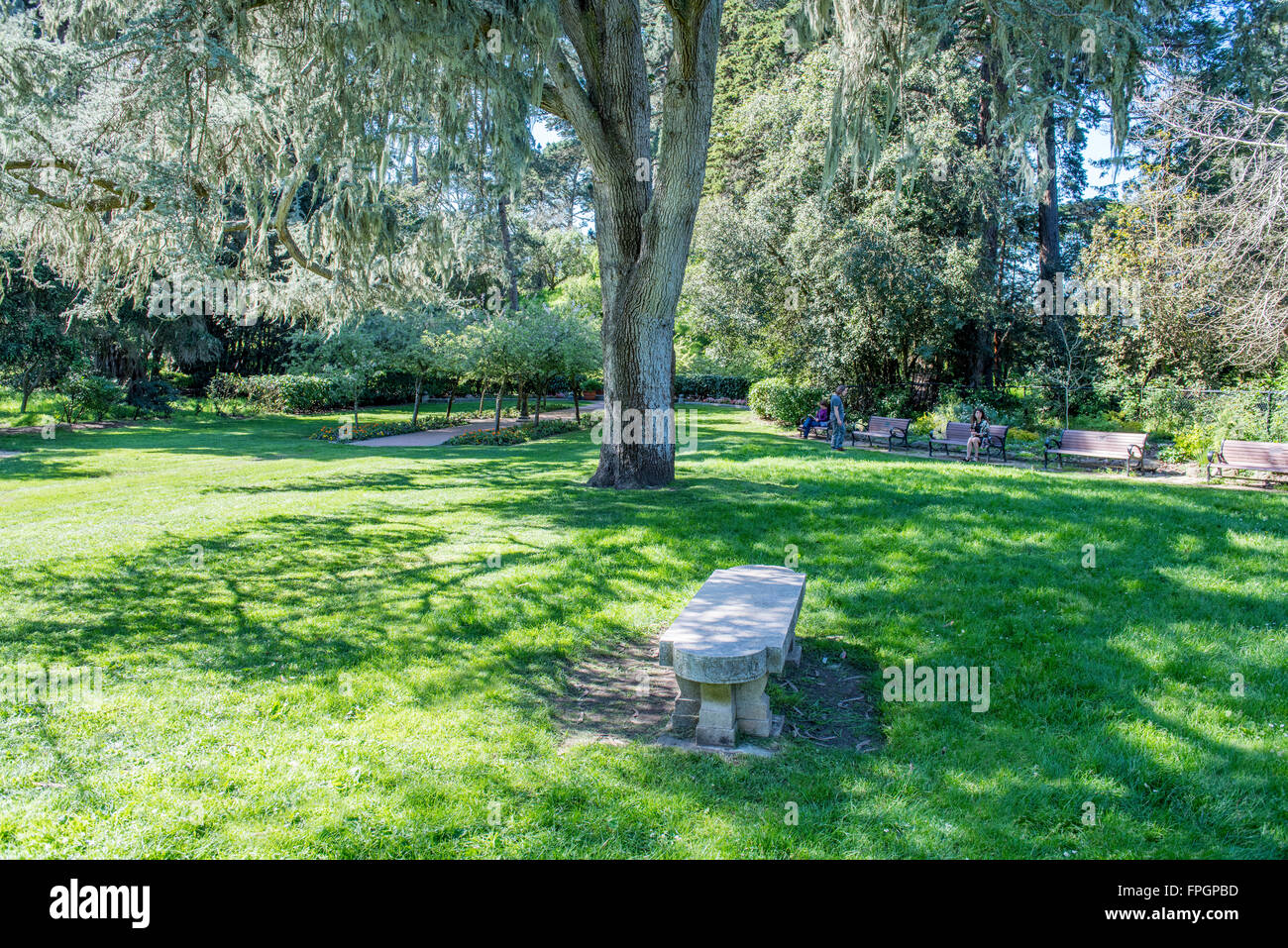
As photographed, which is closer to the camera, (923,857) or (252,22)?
(923,857)

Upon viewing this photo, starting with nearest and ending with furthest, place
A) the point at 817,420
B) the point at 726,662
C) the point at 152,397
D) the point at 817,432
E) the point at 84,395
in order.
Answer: the point at 726,662 < the point at 817,420 < the point at 817,432 < the point at 84,395 < the point at 152,397

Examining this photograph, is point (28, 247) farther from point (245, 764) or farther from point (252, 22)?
point (245, 764)

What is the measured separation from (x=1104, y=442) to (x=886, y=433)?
4.82 m

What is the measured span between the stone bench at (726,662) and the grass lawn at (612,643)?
23cm

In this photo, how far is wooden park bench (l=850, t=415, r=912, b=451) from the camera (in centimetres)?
1795

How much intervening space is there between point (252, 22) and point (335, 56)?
2959 mm

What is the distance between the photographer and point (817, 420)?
19.1 metres

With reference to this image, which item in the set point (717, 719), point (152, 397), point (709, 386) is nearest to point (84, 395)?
point (152, 397)

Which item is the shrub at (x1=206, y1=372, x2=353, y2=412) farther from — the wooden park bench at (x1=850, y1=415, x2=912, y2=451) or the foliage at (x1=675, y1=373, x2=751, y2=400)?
the wooden park bench at (x1=850, y1=415, x2=912, y2=451)

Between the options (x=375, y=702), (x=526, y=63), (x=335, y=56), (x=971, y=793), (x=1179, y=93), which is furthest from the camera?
(x=1179, y=93)

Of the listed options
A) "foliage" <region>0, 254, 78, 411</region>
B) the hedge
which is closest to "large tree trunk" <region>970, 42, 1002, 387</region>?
the hedge

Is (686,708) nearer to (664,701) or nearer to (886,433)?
(664,701)

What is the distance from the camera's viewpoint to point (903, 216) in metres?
20.5
